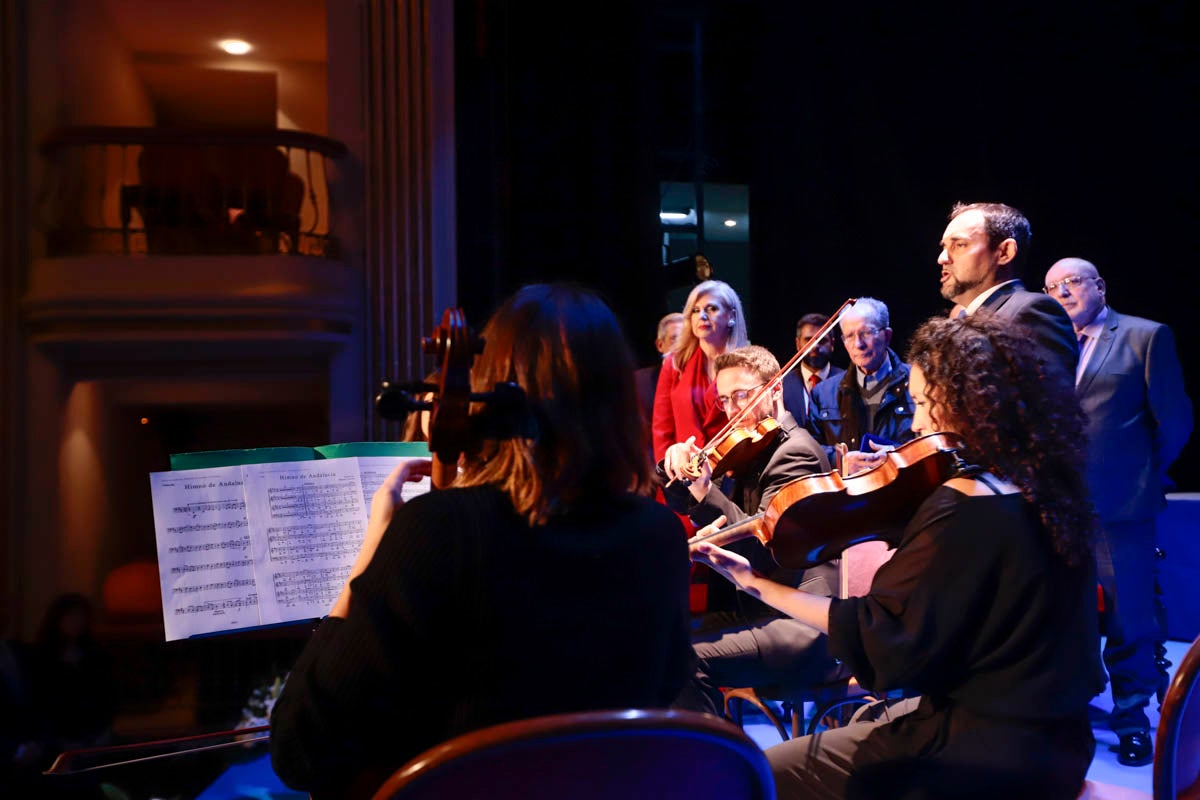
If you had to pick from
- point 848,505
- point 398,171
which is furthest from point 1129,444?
point 398,171

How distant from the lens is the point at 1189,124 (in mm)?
Result: 4965

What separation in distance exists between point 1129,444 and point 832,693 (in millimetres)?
1718

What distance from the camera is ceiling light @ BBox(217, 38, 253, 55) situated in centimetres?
741

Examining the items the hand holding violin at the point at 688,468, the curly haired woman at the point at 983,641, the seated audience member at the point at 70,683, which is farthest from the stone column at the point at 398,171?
the curly haired woman at the point at 983,641

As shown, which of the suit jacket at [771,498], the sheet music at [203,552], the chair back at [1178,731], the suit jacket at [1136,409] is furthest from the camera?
the suit jacket at [1136,409]

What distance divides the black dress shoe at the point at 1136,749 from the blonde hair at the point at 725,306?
70.6 inches

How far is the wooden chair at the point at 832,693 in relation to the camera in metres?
2.12

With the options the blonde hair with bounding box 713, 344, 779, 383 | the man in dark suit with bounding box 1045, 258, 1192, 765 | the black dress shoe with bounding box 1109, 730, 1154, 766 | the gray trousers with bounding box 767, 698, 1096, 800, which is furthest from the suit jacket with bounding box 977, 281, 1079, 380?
the gray trousers with bounding box 767, 698, 1096, 800

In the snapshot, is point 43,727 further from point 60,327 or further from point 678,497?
point 60,327

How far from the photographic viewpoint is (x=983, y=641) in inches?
53.4

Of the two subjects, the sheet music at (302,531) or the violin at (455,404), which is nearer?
the violin at (455,404)

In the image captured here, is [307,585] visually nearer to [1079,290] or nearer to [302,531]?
[302,531]

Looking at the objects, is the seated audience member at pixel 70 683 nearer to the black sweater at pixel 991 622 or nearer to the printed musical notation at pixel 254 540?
the printed musical notation at pixel 254 540

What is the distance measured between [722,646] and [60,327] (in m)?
4.80
